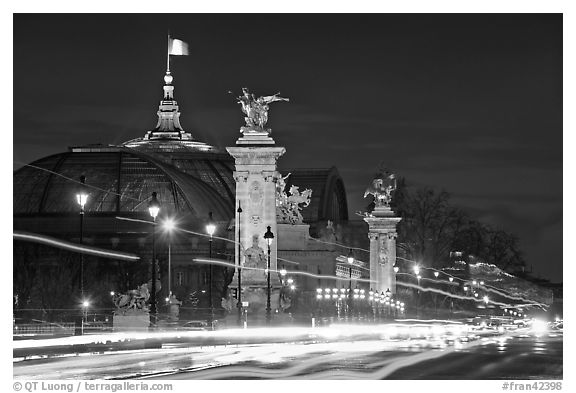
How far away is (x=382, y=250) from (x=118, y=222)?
29954 mm

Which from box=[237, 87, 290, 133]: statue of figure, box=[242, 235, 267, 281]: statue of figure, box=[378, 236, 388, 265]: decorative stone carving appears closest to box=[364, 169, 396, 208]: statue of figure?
box=[378, 236, 388, 265]: decorative stone carving

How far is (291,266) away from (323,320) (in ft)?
164

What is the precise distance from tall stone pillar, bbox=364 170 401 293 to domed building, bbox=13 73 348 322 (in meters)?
4.52

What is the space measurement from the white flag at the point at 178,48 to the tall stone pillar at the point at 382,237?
4161cm

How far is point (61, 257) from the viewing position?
398 feet

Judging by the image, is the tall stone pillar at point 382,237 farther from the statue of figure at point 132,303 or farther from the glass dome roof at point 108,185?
the statue of figure at point 132,303

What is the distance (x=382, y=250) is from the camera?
138875mm

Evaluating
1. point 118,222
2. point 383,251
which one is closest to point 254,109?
point 383,251

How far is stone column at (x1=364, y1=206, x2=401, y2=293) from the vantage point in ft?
454

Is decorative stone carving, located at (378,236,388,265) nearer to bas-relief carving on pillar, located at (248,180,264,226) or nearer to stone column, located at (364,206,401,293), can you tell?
stone column, located at (364,206,401,293)

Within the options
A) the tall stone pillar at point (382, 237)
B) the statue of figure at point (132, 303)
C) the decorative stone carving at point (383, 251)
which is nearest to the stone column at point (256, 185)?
the statue of figure at point (132, 303)

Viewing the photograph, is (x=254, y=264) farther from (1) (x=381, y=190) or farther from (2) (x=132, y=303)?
(1) (x=381, y=190)

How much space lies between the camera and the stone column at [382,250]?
138375 mm

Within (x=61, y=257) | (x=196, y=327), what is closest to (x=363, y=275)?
(x=61, y=257)
